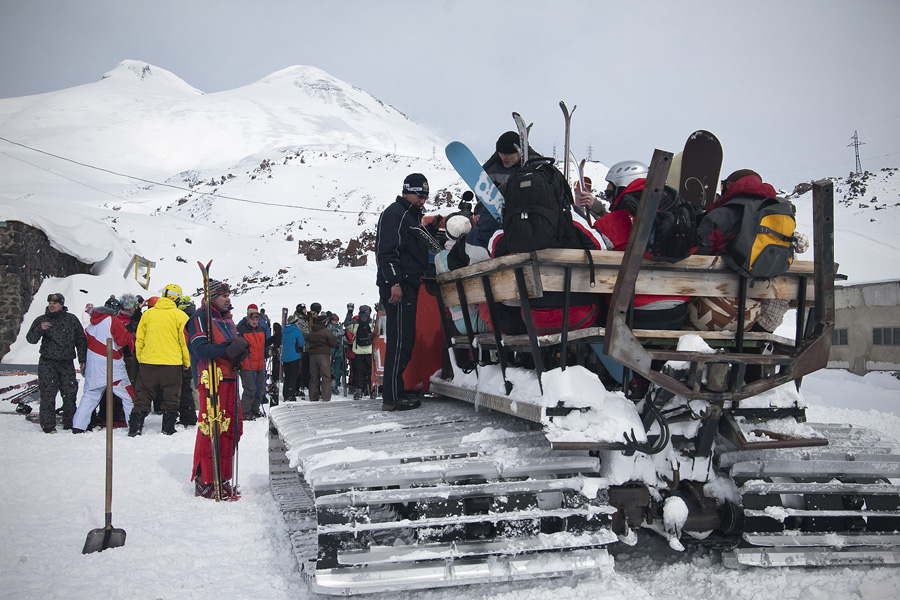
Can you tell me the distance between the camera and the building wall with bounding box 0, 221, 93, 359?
1623 cm

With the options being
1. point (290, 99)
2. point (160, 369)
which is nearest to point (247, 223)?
point (160, 369)

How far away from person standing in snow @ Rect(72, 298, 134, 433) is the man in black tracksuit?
17.2ft

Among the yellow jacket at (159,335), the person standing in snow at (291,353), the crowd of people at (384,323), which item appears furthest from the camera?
the person standing in snow at (291,353)

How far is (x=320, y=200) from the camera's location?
179 feet

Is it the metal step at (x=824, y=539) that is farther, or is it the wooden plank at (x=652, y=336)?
the wooden plank at (x=652, y=336)

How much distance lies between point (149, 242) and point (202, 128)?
81.5m

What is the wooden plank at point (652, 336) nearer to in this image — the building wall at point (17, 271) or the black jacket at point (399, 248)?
the black jacket at point (399, 248)

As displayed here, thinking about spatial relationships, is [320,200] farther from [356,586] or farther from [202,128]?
[202,128]

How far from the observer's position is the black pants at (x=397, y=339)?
15.4ft

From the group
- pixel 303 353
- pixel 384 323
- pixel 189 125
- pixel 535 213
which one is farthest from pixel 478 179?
pixel 189 125

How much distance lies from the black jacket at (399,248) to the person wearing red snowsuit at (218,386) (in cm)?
145

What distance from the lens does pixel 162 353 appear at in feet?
25.1

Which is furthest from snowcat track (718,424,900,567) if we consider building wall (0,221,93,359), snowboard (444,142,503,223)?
building wall (0,221,93,359)

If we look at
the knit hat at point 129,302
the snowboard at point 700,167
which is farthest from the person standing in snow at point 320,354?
the snowboard at point 700,167
